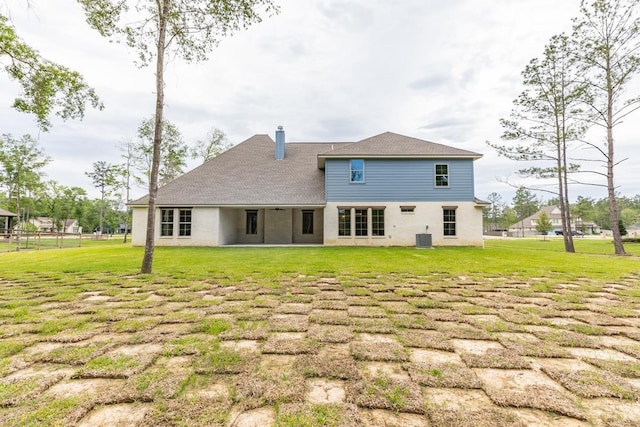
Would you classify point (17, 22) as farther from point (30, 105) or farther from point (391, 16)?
point (391, 16)

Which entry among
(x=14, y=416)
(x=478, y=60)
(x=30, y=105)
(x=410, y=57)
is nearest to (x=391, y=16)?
(x=410, y=57)

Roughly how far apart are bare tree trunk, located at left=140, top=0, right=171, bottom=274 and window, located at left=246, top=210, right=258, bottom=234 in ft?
34.0

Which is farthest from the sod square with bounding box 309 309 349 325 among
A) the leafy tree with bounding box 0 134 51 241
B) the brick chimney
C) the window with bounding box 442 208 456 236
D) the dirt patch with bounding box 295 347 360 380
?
the leafy tree with bounding box 0 134 51 241

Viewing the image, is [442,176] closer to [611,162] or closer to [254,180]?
[611,162]

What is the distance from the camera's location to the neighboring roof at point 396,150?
1525 cm

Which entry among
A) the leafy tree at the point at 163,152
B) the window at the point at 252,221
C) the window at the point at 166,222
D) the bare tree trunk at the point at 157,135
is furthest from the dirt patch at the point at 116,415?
the leafy tree at the point at 163,152

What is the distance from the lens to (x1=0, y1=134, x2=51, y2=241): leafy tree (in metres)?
21.1

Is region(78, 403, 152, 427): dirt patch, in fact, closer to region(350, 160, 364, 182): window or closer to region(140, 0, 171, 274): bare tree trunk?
region(140, 0, 171, 274): bare tree trunk

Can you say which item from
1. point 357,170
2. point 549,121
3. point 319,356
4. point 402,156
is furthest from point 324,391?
point 549,121

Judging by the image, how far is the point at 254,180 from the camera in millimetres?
16922

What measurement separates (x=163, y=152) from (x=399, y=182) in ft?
67.3

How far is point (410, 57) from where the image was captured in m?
13.9

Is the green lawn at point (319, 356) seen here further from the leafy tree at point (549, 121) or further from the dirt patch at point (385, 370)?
the leafy tree at point (549, 121)

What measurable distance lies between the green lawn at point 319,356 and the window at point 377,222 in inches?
400
